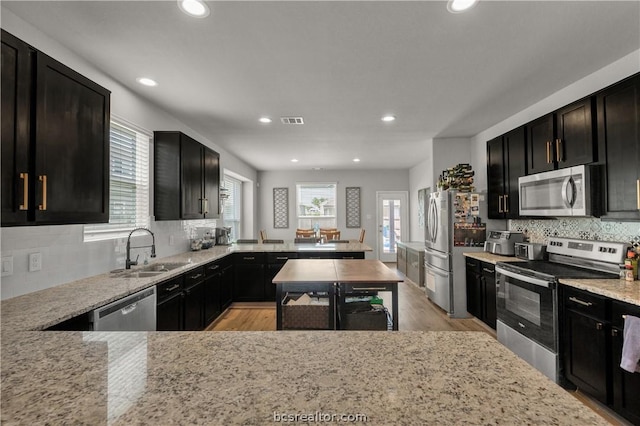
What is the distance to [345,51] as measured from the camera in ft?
7.22

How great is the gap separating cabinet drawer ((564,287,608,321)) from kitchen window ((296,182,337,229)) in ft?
19.9

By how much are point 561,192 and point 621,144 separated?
549mm

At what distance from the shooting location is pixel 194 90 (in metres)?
2.88

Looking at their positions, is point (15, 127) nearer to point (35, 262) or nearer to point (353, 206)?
point (35, 262)

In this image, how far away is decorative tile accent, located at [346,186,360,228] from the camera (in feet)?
26.4

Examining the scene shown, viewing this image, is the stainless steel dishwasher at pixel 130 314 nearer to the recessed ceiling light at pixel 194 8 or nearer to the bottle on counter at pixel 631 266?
the recessed ceiling light at pixel 194 8

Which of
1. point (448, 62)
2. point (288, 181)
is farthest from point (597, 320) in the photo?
point (288, 181)

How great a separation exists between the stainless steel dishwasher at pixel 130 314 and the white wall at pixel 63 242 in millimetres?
591

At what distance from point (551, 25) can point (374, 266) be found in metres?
2.26

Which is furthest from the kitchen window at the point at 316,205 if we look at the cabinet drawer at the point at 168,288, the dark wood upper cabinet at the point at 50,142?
the dark wood upper cabinet at the point at 50,142

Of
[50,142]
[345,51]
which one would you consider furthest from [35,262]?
[345,51]

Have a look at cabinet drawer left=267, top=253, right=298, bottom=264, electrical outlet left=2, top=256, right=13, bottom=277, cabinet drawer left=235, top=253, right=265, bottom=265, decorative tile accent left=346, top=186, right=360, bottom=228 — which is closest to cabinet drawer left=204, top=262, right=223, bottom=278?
cabinet drawer left=235, top=253, right=265, bottom=265

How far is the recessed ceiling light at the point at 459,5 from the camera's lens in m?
1.68

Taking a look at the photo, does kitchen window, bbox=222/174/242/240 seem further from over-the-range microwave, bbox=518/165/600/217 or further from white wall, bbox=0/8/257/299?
over-the-range microwave, bbox=518/165/600/217
